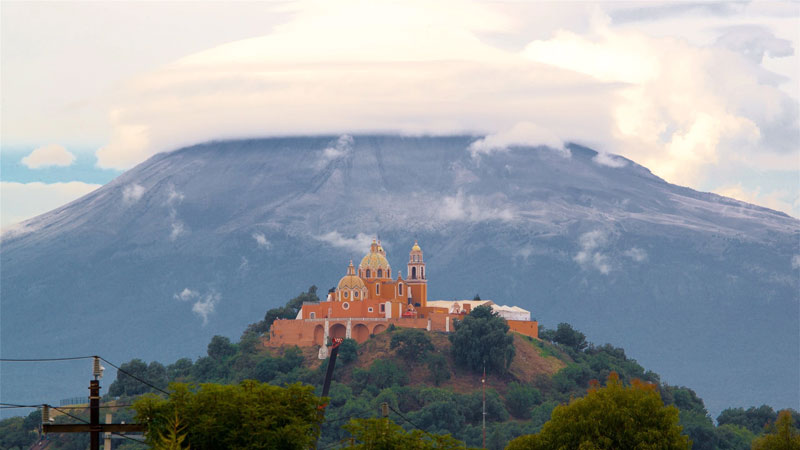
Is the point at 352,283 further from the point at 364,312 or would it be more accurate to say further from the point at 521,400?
the point at 521,400

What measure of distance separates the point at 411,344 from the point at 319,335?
30.3 feet

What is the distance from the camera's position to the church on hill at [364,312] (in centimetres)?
13975

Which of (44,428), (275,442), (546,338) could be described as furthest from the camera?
(546,338)

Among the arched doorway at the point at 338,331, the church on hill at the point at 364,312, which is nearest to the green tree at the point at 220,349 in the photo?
the church on hill at the point at 364,312

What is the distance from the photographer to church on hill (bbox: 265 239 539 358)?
13975cm

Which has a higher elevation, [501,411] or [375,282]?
[375,282]

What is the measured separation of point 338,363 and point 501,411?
16347 mm

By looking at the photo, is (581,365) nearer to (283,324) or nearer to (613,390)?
(283,324)

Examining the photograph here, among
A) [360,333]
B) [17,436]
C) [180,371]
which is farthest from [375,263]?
[17,436]

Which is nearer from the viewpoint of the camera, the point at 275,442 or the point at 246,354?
the point at 275,442

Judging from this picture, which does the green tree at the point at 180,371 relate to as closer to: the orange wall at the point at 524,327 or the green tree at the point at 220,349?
the green tree at the point at 220,349

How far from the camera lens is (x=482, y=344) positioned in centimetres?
13725

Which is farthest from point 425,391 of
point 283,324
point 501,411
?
point 283,324

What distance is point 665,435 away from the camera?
68562 mm
